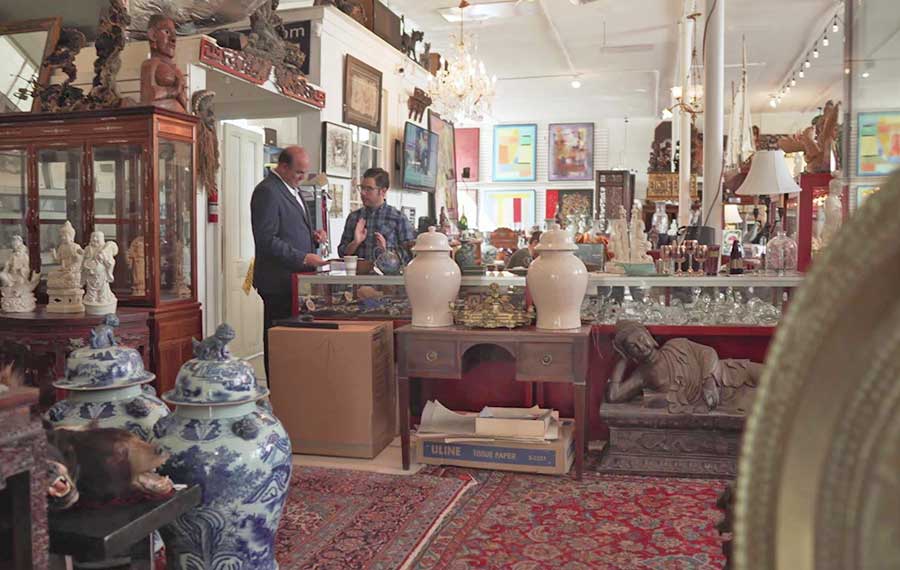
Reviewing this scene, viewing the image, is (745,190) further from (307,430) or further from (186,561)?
(186,561)

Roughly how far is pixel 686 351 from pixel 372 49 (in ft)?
20.3

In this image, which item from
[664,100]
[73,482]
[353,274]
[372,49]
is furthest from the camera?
[664,100]

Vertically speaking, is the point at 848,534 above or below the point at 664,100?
below

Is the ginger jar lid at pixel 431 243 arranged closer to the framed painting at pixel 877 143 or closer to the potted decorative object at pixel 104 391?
the potted decorative object at pixel 104 391

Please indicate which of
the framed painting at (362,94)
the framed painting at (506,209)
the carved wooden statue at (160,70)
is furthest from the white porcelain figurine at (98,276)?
the framed painting at (506,209)

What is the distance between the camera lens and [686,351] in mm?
4066

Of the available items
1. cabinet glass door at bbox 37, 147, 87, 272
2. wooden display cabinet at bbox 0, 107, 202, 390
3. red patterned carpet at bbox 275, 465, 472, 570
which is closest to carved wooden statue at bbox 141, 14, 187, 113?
wooden display cabinet at bbox 0, 107, 202, 390

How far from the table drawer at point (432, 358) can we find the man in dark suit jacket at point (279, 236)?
1.33 metres

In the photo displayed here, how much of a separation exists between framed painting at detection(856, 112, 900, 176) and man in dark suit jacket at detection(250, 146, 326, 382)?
3.22 meters

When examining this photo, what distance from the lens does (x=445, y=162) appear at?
40.9 ft

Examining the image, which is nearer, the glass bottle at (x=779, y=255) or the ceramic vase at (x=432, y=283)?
the ceramic vase at (x=432, y=283)

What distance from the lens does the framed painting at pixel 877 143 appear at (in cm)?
414

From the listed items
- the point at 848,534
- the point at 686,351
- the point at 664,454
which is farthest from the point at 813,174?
the point at 848,534

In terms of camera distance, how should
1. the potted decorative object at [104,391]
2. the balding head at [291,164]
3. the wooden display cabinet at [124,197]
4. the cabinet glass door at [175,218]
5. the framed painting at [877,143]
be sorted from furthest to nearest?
the balding head at [291,164] → the cabinet glass door at [175,218] → the wooden display cabinet at [124,197] → the framed painting at [877,143] → the potted decorative object at [104,391]
